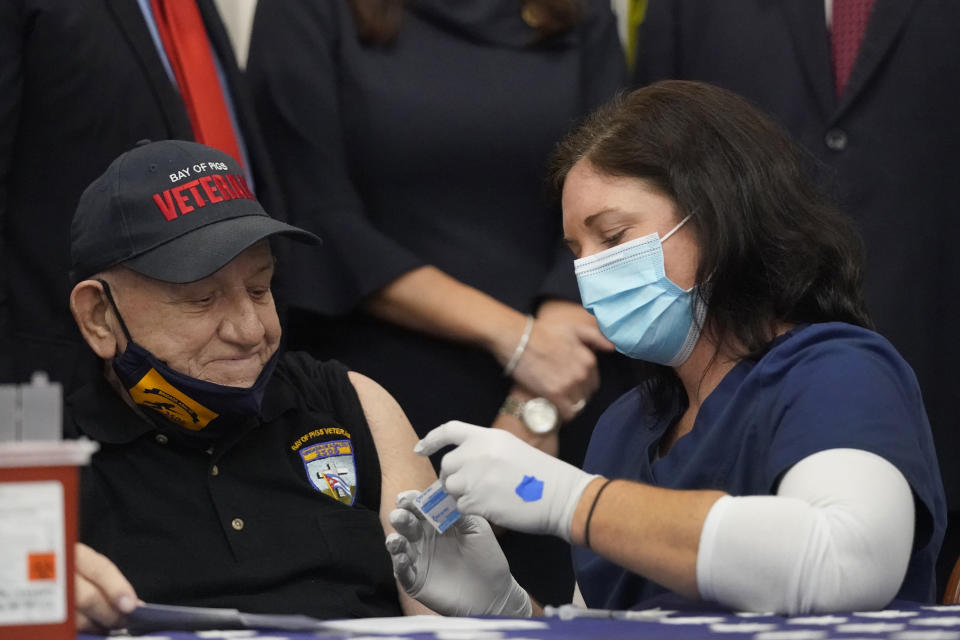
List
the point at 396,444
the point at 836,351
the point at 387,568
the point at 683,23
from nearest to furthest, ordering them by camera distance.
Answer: the point at 836,351, the point at 387,568, the point at 396,444, the point at 683,23

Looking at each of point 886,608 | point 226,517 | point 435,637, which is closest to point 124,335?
point 226,517

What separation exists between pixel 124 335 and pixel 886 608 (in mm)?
1220

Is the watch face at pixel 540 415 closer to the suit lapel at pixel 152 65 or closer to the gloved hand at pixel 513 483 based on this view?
the suit lapel at pixel 152 65

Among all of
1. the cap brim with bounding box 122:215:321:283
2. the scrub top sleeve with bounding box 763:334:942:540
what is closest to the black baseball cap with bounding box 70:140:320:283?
the cap brim with bounding box 122:215:321:283

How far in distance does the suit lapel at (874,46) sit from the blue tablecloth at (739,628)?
1.56 m

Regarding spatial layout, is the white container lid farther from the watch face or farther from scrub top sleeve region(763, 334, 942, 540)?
the watch face

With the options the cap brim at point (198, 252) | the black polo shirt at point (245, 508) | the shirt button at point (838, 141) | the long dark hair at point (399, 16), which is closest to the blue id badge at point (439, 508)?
the black polo shirt at point (245, 508)

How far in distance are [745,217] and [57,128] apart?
1.30 m

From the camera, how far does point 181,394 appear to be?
84.1 inches

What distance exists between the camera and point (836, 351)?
1786mm

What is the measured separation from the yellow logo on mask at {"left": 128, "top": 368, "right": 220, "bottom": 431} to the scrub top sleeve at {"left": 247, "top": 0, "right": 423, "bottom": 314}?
2.10 ft

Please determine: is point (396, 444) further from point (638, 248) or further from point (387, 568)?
point (638, 248)

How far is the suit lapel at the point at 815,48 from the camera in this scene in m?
2.90

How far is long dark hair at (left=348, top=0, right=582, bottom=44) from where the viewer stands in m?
2.81
